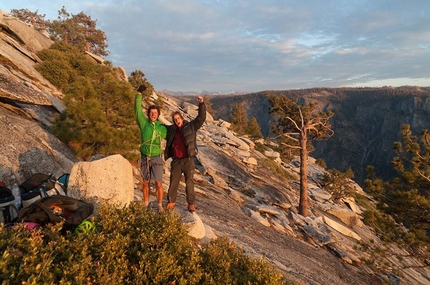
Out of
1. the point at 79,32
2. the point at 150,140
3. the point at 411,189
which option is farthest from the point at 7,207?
the point at 79,32

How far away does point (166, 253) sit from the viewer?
351cm

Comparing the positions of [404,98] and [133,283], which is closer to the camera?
[133,283]

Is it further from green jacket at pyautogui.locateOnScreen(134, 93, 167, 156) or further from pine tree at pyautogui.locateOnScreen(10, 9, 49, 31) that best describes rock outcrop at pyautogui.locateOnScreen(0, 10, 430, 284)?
pine tree at pyautogui.locateOnScreen(10, 9, 49, 31)

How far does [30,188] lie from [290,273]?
635 centimetres

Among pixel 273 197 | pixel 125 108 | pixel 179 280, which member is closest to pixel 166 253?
pixel 179 280

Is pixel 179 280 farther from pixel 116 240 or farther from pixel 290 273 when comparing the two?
pixel 290 273

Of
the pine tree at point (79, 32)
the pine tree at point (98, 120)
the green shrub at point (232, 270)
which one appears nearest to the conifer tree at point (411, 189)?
the green shrub at point (232, 270)

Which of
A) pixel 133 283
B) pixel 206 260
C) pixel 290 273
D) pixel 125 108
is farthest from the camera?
pixel 125 108

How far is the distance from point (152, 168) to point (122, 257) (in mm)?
2931

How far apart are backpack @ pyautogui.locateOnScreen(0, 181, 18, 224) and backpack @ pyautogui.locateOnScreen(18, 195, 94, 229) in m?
0.49

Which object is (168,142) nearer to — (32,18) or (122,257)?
(122,257)

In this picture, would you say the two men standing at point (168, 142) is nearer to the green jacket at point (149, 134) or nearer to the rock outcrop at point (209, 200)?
the green jacket at point (149, 134)

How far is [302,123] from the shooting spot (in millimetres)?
17000

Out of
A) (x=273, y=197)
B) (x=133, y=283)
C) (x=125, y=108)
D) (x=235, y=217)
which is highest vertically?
(x=125, y=108)
